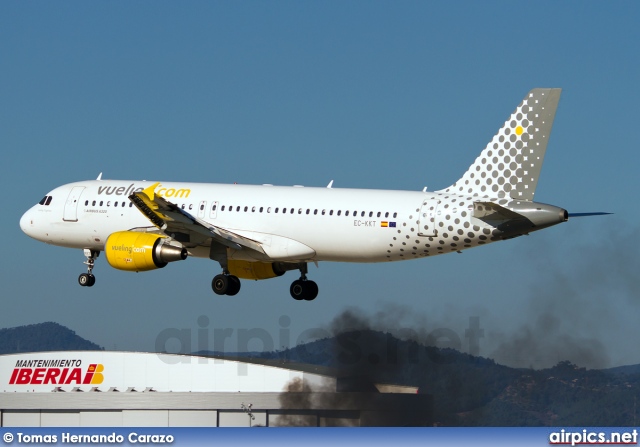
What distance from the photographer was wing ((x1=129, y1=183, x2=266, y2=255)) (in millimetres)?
61750

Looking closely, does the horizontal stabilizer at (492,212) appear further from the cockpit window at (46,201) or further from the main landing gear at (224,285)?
the cockpit window at (46,201)

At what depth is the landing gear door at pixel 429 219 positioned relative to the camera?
5984cm

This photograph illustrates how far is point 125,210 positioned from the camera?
6606 cm

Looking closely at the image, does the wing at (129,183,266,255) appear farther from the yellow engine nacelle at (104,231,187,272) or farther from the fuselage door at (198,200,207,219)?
the yellow engine nacelle at (104,231,187,272)

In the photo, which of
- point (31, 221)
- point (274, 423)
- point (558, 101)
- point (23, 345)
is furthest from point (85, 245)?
point (23, 345)

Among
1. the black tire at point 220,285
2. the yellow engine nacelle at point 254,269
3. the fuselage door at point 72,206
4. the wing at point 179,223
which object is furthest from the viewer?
the yellow engine nacelle at point 254,269

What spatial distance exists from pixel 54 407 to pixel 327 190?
30.5 metres

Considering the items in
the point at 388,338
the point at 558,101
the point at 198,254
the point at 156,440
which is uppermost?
the point at 558,101

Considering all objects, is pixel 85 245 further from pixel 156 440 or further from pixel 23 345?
pixel 23 345

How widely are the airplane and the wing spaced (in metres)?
0.05

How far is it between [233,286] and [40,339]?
320ft

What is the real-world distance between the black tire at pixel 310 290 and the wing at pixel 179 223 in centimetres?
385

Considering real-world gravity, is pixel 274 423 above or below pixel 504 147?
below

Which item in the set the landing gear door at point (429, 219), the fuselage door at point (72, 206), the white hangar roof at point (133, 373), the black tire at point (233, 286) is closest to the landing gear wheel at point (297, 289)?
the black tire at point (233, 286)
